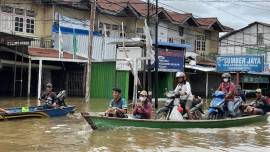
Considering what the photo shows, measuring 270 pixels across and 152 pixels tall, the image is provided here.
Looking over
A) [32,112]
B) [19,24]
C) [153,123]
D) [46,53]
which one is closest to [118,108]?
[153,123]

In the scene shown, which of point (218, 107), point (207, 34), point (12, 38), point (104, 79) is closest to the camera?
point (218, 107)

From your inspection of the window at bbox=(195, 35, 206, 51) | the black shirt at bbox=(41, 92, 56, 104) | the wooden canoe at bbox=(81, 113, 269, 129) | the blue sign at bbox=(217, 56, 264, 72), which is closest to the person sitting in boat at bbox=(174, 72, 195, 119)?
the wooden canoe at bbox=(81, 113, 269, 129)

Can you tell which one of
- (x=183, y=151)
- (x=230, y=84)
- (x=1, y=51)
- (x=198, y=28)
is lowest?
(x=183, y=151)

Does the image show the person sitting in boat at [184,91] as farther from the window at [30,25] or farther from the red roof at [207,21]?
the red roof at [207,21]

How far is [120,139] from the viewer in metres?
12.9

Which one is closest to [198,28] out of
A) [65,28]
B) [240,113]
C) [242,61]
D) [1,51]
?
[242,61]

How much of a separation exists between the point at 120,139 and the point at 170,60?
1852cm

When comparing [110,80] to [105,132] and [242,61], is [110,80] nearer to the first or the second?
[242,61]

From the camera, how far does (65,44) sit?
32094 mm

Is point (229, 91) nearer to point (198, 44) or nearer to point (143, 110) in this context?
point (143, 110)

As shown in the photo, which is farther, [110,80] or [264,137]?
[110,80]

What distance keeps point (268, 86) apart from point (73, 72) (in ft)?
73.3

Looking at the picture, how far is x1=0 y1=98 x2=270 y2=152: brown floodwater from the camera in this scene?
11523 millimetres

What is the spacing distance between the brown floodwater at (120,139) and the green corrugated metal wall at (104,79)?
42.2 feet
